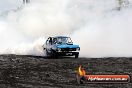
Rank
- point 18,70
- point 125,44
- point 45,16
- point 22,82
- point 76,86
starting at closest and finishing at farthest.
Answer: point 76,86, point 22,82, point 18,70, point 125,44, point 45,16

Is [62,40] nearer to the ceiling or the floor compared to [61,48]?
nearer to the ceiling

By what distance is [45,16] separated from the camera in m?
47.3

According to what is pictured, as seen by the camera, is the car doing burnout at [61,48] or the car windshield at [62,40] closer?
the car doing burnout at [61,48]

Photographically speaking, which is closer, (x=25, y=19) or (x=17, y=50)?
(x=17, y=50)

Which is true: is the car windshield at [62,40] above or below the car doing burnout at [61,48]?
above

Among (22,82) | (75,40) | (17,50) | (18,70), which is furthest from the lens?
(75,40)

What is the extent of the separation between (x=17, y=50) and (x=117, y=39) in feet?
26.7


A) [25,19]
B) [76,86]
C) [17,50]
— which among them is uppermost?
[25,19]

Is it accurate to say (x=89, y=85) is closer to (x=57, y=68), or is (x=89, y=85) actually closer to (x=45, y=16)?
(x=57, y=68)

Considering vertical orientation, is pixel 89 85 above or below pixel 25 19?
below

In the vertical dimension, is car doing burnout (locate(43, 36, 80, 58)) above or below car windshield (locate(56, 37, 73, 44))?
below

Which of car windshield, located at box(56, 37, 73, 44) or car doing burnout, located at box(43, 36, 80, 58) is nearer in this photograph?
car doing burnout, located at box(43, 36, 80, 58)

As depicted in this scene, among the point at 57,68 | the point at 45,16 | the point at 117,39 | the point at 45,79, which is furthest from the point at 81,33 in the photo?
the point at 45,79

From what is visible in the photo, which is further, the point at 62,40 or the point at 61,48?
the point at 62,40
